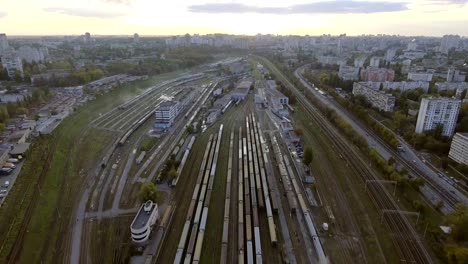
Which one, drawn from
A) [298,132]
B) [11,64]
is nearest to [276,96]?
[298,132]

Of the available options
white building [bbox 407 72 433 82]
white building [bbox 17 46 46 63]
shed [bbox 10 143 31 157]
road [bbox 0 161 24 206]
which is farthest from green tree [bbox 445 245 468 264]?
white building [bbox 17 46 46 63]

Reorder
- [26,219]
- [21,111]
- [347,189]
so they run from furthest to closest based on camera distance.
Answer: [21,111] → [347,189] → [26,219]

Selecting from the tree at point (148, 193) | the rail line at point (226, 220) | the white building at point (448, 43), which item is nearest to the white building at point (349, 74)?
the rail line at point (226, 220)

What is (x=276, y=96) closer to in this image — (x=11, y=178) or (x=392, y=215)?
(x=392, y=215)

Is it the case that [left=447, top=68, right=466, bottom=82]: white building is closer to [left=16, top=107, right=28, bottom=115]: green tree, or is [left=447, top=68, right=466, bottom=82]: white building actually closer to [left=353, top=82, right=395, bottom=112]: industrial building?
[left=353, top=82, right=395, bottom=112]: industrial building

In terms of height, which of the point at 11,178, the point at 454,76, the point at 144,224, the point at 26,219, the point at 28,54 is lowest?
the point at 26,219

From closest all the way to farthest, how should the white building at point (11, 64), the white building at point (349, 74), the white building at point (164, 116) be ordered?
the white building at point (164, 116) → the white building at point (11, 64) → the white building at point (349, 74)

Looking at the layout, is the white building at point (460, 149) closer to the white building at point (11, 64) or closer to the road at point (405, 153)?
the road at point (405, 153)
